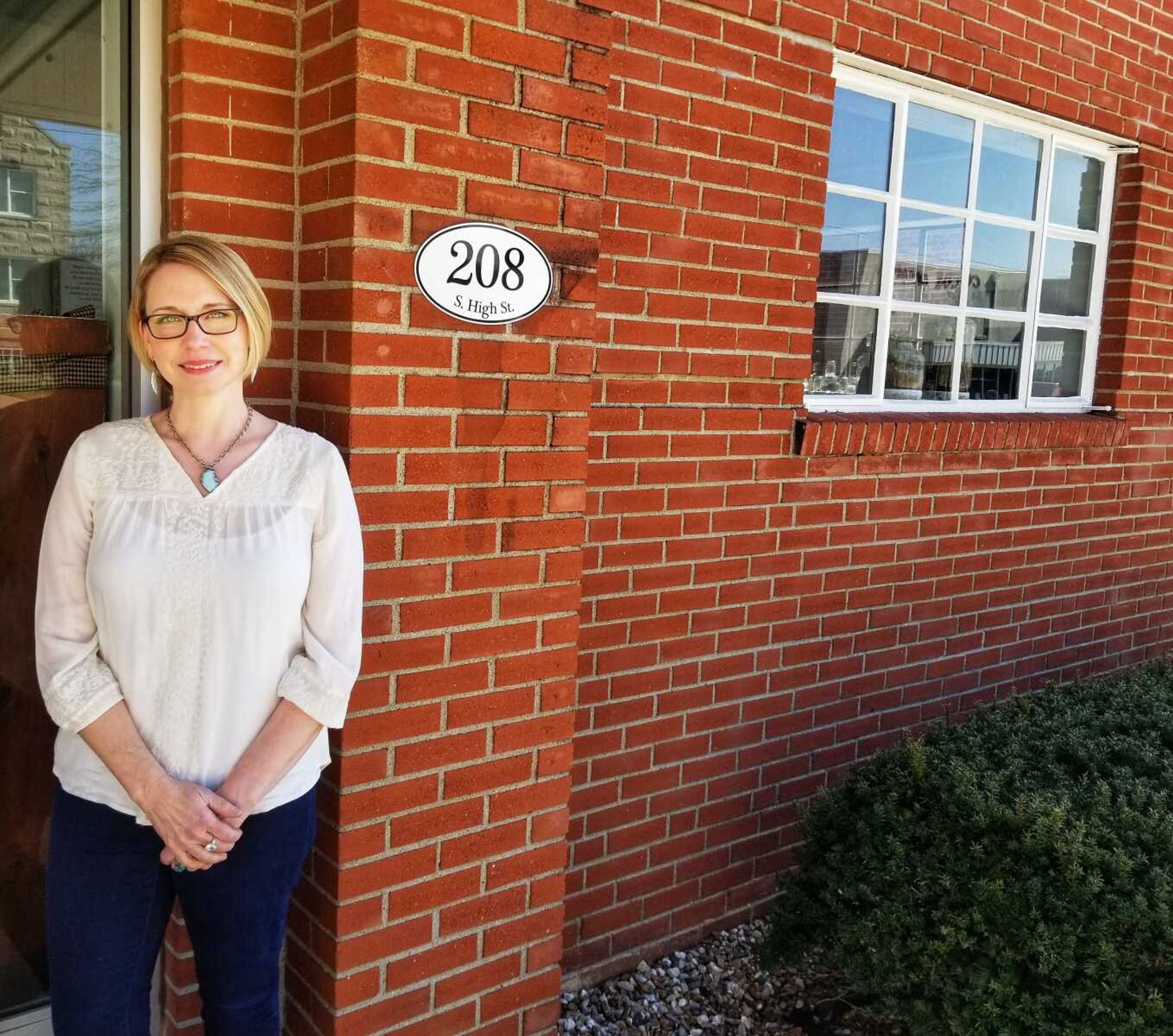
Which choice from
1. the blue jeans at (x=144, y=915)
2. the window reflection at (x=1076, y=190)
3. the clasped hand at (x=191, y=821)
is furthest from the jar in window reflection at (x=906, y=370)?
the clasped hand at (x=191, y=821)

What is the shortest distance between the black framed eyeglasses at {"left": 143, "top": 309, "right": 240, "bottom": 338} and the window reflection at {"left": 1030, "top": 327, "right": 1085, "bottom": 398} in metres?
4.20

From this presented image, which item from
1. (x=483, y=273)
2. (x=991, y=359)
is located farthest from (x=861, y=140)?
(x=483, y=273)

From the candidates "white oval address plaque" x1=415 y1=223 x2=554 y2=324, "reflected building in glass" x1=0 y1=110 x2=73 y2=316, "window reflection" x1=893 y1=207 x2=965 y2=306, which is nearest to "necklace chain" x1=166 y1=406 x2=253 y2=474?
"white oval address plaque" x1=415 y1=223 x2=554 y2=324

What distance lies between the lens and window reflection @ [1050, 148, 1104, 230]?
5.18 m

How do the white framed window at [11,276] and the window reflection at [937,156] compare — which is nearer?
the white framed window at [11,276]

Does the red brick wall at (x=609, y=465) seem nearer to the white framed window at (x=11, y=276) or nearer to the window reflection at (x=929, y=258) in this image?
the white framed window at (x=11, y=276)

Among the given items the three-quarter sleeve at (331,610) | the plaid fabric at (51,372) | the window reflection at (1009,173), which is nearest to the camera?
the three-quarter sleeve at (331,610)

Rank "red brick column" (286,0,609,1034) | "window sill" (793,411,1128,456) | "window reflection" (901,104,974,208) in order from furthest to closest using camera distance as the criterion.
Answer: "window reflection" (901,104,974,208)
"window sill" (793,411,1128,456)
"red brick column" (286,0,609,1034)

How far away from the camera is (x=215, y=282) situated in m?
2.11

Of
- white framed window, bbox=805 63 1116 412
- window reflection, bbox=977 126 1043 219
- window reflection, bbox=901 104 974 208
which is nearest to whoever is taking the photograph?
white framed window, bbox=805 63 1116 412

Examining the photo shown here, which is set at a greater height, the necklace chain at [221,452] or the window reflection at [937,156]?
the window reflection at [937,156]

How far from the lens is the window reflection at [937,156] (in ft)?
14.5

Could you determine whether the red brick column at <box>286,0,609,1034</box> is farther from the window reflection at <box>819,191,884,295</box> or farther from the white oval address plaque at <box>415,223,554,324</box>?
the window reflection at <box>819,191,884,295</box>

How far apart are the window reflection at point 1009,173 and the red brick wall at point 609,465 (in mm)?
213
